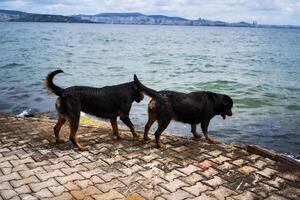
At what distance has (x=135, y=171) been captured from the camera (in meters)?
6.50

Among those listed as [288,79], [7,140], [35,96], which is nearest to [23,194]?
[7,140]

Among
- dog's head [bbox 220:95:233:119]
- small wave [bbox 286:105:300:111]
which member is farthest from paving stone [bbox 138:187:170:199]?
Result: small wave [bbox 286:105:300:111]

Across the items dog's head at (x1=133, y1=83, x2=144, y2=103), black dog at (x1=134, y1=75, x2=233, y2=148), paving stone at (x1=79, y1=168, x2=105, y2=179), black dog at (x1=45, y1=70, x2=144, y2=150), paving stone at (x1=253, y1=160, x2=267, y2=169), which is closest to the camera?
paving stone at (x1=79, y1=168, x2=105, y2=179)

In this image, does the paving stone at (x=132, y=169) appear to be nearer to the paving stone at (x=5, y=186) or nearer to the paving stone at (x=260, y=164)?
the paving stone at (x=5, y=186)

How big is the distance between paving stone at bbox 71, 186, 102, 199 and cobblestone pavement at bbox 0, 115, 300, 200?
0.02 m

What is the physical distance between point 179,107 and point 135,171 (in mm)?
1963

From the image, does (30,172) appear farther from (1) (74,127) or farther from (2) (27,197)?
(1) (74,127)

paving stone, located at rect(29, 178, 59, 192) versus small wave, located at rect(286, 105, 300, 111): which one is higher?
paving stone, located at rect(29, 178, 59, 192)

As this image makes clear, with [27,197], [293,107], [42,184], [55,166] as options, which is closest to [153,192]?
[42,184]

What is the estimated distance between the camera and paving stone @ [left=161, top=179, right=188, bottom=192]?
5855mm

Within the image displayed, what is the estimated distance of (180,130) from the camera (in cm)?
1229

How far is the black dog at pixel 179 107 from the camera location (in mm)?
7746

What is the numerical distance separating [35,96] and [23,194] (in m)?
12.9

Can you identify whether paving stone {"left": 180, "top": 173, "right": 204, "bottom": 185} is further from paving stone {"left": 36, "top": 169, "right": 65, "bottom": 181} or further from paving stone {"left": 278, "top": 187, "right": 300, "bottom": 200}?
paving stone {"left": 36, "top": 169, "right": 65, "bottom": 181}
